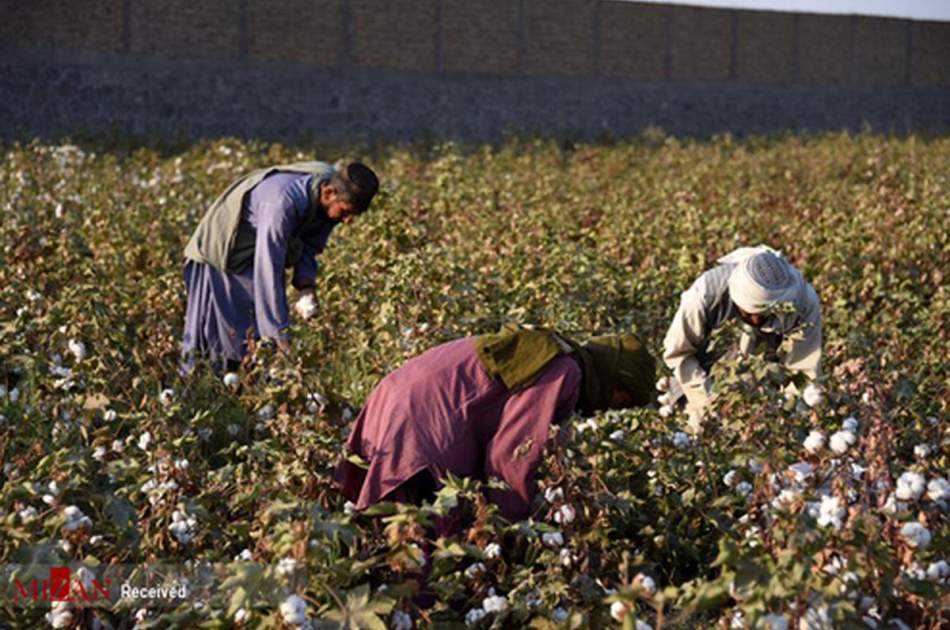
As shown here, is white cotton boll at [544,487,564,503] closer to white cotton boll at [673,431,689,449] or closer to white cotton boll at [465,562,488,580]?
white cotton boll at [465,562,488,580]

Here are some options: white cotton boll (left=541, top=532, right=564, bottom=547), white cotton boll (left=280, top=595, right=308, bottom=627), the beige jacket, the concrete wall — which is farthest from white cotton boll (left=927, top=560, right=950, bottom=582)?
the concrete wall

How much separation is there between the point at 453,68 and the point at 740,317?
701 inches

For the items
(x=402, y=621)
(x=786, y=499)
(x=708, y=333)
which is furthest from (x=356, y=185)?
(x=786, y=499)

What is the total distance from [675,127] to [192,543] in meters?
21.6

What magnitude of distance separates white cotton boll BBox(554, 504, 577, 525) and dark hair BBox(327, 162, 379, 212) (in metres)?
1.96

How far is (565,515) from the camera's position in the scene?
3090mm

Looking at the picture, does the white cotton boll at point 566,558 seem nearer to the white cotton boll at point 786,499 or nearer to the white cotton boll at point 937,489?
the white cotton boll at point 786,499

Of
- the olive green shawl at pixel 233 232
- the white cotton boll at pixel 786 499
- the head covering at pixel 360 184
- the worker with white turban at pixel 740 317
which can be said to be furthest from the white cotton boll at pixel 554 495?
the olive green shawl at pixel 233 232

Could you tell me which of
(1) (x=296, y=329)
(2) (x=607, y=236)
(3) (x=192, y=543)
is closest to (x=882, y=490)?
(3) (x=192, y=543)

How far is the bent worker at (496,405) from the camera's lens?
10.7ft

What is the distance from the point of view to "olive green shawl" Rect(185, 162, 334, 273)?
197 inches

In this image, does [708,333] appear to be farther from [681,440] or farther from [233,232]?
[233,232]

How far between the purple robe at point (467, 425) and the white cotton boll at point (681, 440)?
46 cm

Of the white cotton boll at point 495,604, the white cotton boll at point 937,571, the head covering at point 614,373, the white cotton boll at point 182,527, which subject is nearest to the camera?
the white cotton boll at point 937,571
